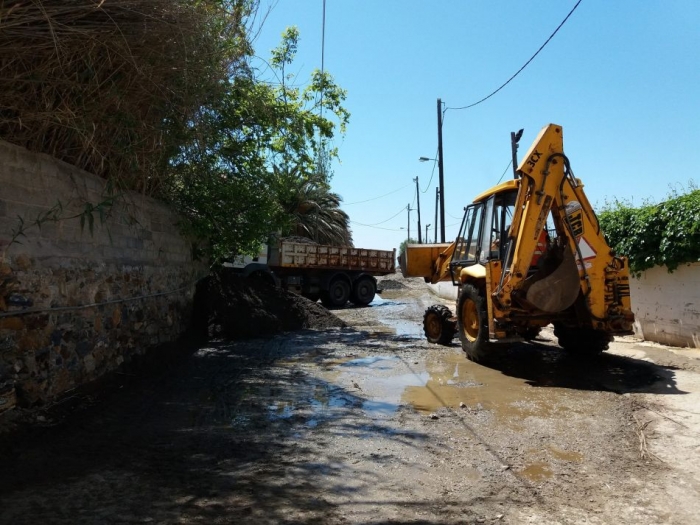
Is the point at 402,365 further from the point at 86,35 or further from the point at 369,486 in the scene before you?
the point at 86,35

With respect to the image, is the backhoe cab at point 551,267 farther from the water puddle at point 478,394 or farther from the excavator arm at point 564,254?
the water puddle at point 478,394

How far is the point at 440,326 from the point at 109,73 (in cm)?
760

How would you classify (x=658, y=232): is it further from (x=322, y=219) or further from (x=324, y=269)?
(x=322, y=219)

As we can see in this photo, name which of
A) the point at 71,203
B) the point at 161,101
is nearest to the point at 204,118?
the point at 161,101

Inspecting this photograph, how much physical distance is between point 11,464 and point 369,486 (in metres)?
2.68

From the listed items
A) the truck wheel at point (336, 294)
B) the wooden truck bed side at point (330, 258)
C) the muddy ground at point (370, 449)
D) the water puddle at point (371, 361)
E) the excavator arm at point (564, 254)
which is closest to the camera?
the muddy ground at point (370, 449)

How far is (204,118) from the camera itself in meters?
7.86

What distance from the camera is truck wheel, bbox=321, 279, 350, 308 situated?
72.9 feet

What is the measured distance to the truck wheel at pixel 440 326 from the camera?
10.8m

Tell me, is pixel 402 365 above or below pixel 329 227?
below

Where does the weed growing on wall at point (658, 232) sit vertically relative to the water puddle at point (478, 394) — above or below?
above

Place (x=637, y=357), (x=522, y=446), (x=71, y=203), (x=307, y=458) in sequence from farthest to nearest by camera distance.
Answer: (x=637, y=357) → (x=71, y=203) → (x=522, y=446) → (x=307, y=458)

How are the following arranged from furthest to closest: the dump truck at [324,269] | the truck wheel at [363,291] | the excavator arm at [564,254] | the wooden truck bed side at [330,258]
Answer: the truck wheel at [363,291], the wooden truck bed side at [330,258], the dump truck at [324,269], the excavator arm at [564,254]

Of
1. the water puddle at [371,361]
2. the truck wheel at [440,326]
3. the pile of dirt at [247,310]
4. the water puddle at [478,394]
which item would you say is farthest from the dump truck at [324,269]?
the water puddle at [478,394]
